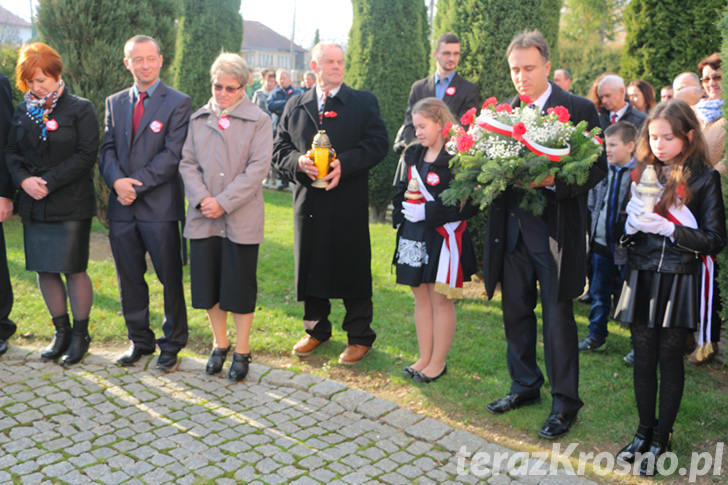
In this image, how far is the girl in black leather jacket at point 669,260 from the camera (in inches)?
147

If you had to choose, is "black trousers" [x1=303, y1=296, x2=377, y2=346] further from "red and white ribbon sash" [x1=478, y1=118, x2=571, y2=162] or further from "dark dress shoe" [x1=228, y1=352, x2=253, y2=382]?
"red and white ribbon sash" [x1=478, y1=118, x2=571, y2=162]

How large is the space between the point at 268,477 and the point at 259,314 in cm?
299

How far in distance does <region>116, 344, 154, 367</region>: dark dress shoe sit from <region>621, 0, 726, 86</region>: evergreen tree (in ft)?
31.3

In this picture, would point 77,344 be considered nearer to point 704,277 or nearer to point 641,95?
point 704,277

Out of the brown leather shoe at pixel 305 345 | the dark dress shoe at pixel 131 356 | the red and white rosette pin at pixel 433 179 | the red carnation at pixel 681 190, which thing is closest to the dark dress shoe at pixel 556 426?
the red carnation at pixel 681 190

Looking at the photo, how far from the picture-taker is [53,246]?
5.23 metres

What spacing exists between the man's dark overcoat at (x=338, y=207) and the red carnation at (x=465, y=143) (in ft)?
4.19

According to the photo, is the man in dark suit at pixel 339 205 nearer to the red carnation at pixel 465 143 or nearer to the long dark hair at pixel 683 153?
the red carnation at pixel 465 143

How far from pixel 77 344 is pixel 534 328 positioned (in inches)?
143

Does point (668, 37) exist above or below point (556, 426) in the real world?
above

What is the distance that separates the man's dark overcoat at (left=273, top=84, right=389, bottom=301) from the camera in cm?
529

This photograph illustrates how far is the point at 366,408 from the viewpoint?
4.55m

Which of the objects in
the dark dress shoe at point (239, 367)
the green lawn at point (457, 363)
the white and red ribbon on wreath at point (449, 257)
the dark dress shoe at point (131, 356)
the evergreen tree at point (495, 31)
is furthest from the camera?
the evergreen tree at point (495, 31)

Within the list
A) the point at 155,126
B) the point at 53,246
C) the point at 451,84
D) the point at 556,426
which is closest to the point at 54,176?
the point at 53,246
